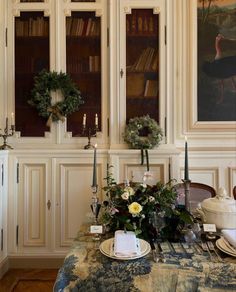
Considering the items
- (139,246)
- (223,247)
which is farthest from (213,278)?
(139,246)

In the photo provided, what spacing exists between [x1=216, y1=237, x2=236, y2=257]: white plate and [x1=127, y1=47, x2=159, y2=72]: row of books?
194 cm

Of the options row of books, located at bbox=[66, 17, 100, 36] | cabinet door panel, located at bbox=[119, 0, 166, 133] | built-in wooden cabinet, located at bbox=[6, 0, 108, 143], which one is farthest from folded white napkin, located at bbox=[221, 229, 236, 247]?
row of books, located at bbox=[66, 17, 100, 36]

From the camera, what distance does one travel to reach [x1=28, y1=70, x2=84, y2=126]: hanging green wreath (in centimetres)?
287

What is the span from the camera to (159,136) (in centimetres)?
281

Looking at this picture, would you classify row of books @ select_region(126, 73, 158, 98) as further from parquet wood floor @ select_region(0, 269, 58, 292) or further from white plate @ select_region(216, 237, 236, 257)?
parquet wood floor @ select_region(0, 269, 58, 292)

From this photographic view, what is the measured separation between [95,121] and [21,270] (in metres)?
1.65

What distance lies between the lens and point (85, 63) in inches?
118

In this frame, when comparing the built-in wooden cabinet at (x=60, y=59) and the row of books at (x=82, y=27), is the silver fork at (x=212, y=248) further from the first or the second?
the row of books at (x=82, y=27)

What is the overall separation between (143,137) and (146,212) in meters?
1.43

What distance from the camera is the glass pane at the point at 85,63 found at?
9.75ft

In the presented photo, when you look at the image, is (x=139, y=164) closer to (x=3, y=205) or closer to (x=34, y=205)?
(x=34, y=205)

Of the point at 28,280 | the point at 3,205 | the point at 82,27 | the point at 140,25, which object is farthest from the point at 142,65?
the point at 28,280

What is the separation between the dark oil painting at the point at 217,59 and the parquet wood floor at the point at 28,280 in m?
2.25

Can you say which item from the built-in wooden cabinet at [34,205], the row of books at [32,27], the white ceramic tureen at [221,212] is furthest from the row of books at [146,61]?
the white ceramic tureen at [221,212]
